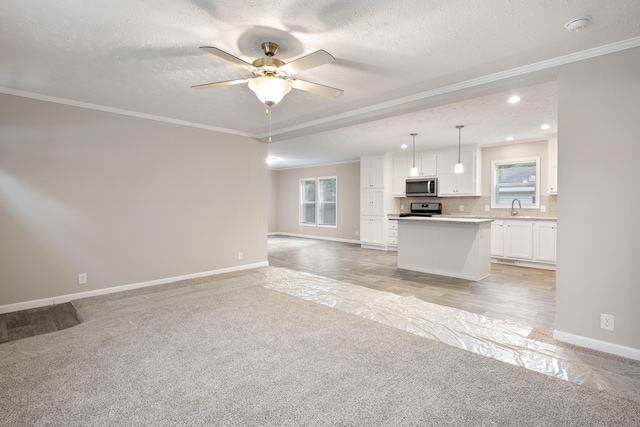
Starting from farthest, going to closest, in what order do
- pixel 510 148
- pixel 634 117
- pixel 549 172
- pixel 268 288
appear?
pixel 510 148 → pixel 549 172 → pixel 268 288 → pixel 634 117

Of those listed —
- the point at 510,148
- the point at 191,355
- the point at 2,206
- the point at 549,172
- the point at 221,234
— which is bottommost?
the point at 191,355

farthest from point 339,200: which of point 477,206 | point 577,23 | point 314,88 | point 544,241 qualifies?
point 577,23

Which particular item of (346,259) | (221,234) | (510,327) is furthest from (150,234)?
(510,327)

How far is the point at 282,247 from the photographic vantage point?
27.8ft

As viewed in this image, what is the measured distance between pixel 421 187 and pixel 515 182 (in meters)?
1.87

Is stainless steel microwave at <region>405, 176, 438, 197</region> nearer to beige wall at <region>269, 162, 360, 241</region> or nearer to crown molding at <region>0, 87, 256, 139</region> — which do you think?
beige wall at <region>269, 162, 360, 241</region>

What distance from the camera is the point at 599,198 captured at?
100 inches

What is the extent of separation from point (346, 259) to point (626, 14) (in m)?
5.41

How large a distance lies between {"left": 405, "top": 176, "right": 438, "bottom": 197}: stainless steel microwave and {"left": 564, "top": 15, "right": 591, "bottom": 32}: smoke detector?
16.6ft

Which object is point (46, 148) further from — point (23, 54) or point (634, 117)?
point (634, 117)

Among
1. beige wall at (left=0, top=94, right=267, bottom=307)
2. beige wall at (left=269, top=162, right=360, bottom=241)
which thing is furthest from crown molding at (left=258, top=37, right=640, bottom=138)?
beige wall at (left=269, top=162, right=360, bottom=241)

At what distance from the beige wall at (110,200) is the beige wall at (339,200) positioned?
424cm

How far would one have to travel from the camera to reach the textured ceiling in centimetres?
208

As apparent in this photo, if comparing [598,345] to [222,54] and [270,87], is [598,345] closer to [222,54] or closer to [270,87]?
[270,87]
